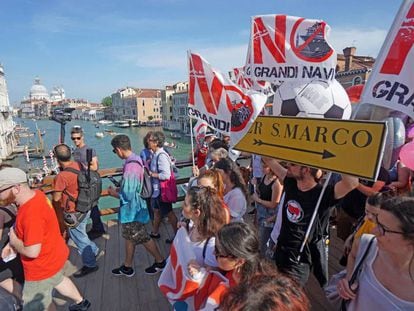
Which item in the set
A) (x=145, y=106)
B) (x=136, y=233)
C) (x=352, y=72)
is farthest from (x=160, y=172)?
(x=145, y=106)

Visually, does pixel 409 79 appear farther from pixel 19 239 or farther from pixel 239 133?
pixel 19 239

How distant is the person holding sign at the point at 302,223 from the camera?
2090 millimetres

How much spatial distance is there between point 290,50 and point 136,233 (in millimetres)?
3269

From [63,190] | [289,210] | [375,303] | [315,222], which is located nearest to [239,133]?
[289,210]

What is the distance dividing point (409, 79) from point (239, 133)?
48.6 inches

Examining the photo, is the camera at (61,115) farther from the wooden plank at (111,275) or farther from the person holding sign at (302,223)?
the person holding sign at (302,223)

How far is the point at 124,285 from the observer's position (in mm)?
3428

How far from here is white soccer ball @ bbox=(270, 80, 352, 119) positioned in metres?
2.78

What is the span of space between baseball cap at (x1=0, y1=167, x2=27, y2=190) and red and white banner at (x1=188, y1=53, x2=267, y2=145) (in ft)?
6.06

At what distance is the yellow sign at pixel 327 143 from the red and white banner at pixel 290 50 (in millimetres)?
2040

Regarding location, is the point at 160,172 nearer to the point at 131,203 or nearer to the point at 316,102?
the point at 131,203

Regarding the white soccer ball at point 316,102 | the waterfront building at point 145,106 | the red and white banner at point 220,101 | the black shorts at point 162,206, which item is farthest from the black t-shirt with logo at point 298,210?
the waterfront building at point 145,106

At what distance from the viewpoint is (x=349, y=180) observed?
1830 millimetres

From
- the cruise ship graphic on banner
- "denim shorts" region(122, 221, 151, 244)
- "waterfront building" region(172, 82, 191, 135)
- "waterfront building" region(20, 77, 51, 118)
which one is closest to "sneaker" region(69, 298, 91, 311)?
"denim shorts" region(122, 221, 151, 244)
